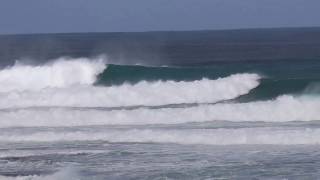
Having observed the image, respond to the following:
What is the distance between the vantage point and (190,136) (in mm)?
19734

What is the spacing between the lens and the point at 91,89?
28.0 m

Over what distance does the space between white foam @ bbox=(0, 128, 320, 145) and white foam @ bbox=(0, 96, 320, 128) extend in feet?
6.10

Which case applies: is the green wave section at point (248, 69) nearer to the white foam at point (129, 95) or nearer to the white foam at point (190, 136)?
the white foam at point (129, 95)

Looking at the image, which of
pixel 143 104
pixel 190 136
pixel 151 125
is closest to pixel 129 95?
pixel 143 104

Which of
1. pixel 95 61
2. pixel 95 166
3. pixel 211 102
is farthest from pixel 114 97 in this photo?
pixel 95 166

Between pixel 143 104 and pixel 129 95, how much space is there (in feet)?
3.15

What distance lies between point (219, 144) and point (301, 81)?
461 inches

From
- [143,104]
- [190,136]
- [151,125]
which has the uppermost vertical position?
[143,104]

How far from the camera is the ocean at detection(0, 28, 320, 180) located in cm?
1644

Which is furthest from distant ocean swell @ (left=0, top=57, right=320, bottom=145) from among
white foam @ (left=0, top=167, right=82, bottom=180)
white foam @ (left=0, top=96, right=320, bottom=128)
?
white foam @ (left=0, top=167, right=82, bottom=180)

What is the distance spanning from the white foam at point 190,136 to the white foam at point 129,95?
568 cm

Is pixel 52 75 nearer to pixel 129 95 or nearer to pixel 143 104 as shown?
pixel 129 95

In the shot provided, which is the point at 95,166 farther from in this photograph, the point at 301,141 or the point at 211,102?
the point at 211,102

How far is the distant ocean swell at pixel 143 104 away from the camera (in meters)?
20.2
